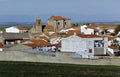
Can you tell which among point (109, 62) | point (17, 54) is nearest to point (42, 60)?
point (17, 54)

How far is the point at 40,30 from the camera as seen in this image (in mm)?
130750

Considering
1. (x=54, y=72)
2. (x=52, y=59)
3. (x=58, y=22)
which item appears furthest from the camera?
(x=58, y=22)

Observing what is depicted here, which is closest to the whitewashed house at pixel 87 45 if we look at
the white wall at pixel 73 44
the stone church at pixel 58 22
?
the white wall at pixel 73 44

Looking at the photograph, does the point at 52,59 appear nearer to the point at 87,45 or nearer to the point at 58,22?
the point at 87,45

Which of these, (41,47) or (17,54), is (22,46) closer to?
(41,47)

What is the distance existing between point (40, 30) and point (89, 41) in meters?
62.8

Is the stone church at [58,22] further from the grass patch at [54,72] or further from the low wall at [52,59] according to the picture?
the grass patch at [54,72]

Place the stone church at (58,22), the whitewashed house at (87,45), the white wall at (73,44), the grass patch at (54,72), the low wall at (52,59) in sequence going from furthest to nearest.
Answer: the stone church at (58,22) < the white wall at (73,44) < the whitewashed house at (87,45) < the low wall at (52,59) < the grass patch at (54,72)

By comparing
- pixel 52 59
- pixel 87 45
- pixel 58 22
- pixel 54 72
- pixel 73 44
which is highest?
pixel 58 22

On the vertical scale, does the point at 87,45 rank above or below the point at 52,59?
above

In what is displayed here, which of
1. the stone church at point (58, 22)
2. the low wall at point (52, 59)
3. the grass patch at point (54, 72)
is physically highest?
the stone church at point (58, 22)

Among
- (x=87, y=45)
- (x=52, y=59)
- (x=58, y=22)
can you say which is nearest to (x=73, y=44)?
(x=87, y=45)

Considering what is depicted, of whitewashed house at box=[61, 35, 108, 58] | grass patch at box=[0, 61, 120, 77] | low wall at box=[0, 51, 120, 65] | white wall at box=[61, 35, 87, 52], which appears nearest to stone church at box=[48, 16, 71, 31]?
white wall at box=[61, 35, 87, 52]

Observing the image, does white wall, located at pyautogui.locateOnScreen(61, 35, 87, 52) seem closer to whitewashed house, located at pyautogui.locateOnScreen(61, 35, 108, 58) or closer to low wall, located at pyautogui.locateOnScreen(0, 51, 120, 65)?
whitewashed house, located at pyautogui.locateOnScreen(61, 35, 108, 58)
